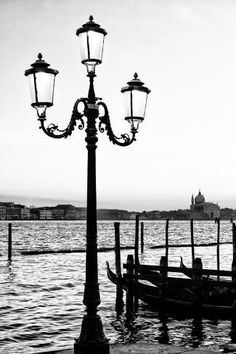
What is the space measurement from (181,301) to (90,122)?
7.48 metres

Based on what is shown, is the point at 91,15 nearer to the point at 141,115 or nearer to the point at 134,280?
the point at 141,115

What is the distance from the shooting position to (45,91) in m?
6.43

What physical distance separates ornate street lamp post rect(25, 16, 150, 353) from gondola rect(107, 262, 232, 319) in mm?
6096

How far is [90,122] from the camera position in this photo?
22.3ft

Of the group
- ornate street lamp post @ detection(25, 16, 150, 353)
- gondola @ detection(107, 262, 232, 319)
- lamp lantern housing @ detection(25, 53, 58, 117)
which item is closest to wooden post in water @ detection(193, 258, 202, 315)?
gondola @ detection(107, 262, 232, 319)

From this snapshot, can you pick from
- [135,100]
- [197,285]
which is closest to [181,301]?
[197,285]

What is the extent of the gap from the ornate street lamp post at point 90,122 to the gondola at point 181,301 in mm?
6096

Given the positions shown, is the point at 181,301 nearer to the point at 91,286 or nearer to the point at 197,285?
the point at 197,285

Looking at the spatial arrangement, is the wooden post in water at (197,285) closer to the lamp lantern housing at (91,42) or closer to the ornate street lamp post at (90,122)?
the ornate street lamp post at (90,122)

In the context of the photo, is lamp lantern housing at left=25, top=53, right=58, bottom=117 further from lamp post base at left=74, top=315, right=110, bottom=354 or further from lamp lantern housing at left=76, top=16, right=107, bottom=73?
lamp post base at left=74, top=315, right=110, bottom=354

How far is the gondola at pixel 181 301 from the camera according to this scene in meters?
12.3

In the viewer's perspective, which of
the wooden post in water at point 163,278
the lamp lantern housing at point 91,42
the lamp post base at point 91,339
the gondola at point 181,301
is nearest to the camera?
the lamp lantern housing at point 91,42

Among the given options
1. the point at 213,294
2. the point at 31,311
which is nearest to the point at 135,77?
the point at 213,294

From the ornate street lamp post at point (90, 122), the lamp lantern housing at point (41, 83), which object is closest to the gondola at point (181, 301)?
the ornate street lamp post at point (90, 122)
